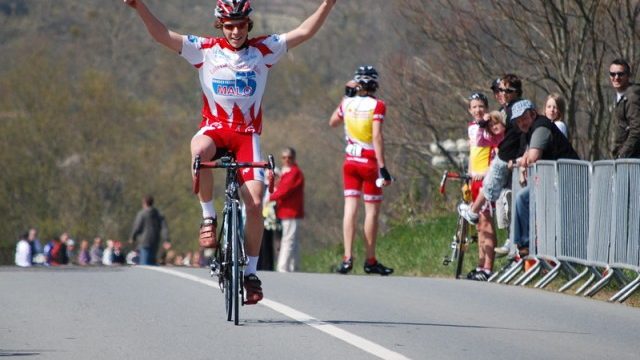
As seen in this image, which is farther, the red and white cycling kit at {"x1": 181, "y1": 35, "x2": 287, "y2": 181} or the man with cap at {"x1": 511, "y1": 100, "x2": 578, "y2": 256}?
the man with cap at {"x1": 511, "y1": 100, "x2": 578, "y2": 256}

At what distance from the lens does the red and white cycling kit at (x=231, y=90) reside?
40.2 feet

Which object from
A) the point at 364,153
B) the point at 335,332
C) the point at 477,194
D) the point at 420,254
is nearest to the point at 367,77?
the point at 364,153

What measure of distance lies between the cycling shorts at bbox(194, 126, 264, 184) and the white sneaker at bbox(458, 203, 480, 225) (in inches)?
257

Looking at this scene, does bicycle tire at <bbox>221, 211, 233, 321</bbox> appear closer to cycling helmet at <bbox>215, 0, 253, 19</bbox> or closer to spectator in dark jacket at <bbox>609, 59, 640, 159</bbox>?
cycling helmet at <bbox>215, 0, 253, 19</bbox>

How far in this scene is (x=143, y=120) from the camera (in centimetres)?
9725

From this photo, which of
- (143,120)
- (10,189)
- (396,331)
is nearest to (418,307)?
(396,331)

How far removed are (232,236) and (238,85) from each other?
115 cm

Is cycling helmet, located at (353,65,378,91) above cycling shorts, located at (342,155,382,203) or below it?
above

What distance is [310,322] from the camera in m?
12.0

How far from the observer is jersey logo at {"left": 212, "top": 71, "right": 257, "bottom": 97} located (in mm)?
12266

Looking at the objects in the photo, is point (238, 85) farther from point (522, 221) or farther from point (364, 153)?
point (364, 153)

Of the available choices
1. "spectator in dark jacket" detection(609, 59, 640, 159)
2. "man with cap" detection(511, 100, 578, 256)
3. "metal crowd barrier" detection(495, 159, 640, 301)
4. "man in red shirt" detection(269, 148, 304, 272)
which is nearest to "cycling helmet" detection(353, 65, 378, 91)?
"man with cap" detection(511, 100, 578, 256)

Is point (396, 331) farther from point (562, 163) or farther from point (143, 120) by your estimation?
point (143, 120)

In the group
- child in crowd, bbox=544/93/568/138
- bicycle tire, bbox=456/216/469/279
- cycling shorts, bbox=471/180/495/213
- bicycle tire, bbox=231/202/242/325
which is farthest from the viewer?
bicycle tire, bbox=456/216/469/279
